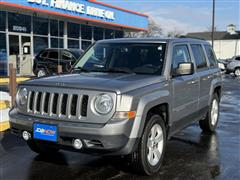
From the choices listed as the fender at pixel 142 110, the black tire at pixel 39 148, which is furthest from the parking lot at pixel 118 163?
the fender at pixel 142 110

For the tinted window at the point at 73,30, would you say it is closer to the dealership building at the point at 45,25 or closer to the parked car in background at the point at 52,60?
the dealership building at the point at 45,25

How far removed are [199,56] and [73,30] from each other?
19.1 meters

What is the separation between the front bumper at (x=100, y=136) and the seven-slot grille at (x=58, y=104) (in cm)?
12

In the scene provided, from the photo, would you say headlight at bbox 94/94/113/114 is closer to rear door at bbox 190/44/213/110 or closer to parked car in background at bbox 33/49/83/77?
rear door at bbox 190/44/213/110

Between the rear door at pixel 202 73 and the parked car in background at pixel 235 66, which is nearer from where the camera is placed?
the rear door at pixel 202 73

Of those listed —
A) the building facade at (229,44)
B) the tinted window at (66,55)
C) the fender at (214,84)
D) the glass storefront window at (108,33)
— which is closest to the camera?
the fender at (214,84)

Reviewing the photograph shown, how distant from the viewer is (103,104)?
4301mm

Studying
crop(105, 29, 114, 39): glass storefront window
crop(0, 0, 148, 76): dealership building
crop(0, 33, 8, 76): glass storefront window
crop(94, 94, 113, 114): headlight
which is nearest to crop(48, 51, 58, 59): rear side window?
crop(0, 0, 148, 76): dealership building

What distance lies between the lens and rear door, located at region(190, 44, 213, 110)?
6679mm

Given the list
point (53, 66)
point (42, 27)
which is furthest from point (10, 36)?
point (53, 66)

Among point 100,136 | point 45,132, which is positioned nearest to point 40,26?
point 45,132

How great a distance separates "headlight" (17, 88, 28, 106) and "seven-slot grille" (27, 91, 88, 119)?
14cm

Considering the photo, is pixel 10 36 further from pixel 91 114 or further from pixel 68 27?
pixel 91 114

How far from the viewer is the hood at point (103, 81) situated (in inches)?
173
